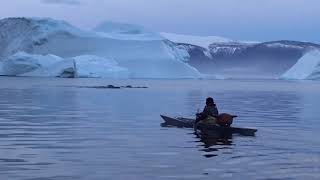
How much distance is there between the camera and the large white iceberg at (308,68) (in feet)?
297

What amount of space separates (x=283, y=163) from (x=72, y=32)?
7538 cm

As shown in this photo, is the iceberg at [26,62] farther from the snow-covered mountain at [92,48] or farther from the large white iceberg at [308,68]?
the large white iceberg at [308,68]

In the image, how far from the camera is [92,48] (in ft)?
285

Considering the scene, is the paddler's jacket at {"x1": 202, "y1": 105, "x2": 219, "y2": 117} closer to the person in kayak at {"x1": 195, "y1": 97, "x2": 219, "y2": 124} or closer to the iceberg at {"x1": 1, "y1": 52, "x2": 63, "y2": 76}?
the person in kayak at {"x1": 195, "y1": 97, "x2": 219, "y2": 124}

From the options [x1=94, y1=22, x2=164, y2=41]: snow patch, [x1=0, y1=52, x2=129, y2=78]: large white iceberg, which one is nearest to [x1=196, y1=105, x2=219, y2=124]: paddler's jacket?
[x1=0, y1=52, x2=129, y2=78]: large white iceberg

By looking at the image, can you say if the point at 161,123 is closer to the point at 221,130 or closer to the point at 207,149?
the point at 221,130

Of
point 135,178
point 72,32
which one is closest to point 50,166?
point 135,178

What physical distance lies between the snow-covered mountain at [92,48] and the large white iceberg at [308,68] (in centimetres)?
1678

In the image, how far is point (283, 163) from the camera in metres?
10.8

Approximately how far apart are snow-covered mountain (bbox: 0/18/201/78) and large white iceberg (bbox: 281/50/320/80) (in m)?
16.8

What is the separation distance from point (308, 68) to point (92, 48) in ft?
110

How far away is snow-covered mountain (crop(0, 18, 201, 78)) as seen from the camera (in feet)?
266

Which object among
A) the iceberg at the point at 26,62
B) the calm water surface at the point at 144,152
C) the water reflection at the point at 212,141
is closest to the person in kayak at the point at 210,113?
the water reflection at the point at 212,141

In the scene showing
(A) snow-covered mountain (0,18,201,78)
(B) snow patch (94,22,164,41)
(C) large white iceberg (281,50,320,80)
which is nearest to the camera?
(A) snow-covered mountain (0,18,201,78)
